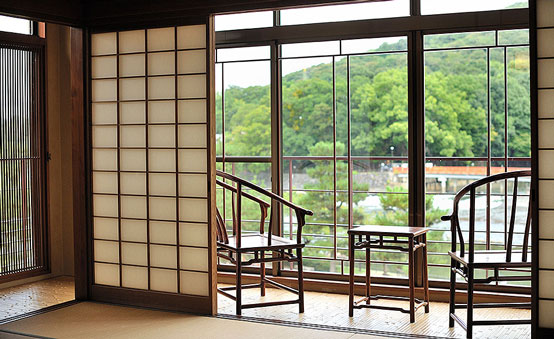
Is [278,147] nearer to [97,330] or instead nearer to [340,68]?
[340,68]

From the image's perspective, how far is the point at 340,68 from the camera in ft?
17.5

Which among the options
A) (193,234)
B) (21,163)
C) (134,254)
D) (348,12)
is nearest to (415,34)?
(348,12)

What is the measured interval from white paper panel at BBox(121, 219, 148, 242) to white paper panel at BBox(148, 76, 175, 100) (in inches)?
37.4

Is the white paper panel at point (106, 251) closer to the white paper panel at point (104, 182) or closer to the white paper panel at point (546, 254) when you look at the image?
the white paper panel at point (104, 182)

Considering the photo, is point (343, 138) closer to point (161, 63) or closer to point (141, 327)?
point (161, 63)

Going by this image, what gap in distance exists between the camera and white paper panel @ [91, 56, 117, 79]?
4.86 m

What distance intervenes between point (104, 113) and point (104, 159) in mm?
356

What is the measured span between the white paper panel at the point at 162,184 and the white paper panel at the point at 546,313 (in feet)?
8.40

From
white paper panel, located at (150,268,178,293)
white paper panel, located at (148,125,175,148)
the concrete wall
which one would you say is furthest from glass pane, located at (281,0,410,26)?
white paper panel, located at (150,268,178,293)

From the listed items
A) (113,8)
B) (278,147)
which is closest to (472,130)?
(278,147)

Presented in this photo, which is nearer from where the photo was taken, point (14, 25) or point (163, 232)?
point (163, 232)

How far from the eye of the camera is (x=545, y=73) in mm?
3611

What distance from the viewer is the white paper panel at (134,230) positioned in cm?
478

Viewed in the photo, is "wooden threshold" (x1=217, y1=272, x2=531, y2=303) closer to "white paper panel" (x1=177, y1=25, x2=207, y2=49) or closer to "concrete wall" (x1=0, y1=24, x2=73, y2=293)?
"concrete wall" (x1=0, y1=24, x2=73, y2=293)
